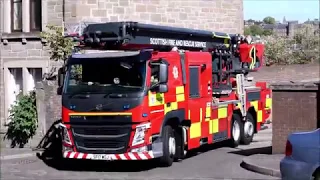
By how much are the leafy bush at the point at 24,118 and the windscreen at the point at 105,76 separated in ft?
15.6

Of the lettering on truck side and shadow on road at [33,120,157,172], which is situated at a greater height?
the lettering on truck side

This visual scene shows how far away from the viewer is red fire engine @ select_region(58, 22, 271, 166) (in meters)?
14.3

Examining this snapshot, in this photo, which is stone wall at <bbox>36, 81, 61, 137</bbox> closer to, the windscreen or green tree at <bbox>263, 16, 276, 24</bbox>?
the windscreen

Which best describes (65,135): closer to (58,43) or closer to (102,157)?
(102,157)

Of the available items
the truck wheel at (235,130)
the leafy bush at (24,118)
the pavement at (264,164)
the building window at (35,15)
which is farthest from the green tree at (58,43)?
the pavement at (264,164)

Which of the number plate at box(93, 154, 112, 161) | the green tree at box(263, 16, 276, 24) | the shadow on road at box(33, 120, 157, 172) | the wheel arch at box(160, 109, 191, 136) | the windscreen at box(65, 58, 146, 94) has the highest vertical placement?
the green tree at box(263, 16, 276, 24)

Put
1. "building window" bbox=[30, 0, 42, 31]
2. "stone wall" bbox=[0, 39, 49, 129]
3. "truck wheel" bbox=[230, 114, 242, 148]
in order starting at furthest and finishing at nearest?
"building window" bbox=[30, 0, 42, 31]
"stone wall" bbox=[0, 39, 49, 129]
"truck wheel" bbox=[230, 114, 242, 148]

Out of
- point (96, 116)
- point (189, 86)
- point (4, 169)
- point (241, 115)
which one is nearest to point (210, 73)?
point (189, 86)

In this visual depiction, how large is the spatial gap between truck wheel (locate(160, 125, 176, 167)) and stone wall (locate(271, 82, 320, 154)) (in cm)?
241

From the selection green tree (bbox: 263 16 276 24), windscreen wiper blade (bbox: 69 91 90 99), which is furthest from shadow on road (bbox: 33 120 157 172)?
green tree (bbox: 263 16 276 24)

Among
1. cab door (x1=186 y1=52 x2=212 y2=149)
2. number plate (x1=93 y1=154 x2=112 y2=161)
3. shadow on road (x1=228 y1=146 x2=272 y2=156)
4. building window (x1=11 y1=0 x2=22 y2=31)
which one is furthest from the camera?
building window (x1=11 y1=0 x2=22 y2=31)

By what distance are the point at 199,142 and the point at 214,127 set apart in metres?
0.87

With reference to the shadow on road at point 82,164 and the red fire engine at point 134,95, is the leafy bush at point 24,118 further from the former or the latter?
the red fire engine at point 134,95

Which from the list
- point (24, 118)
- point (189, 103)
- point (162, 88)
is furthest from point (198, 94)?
point (24, 118)
